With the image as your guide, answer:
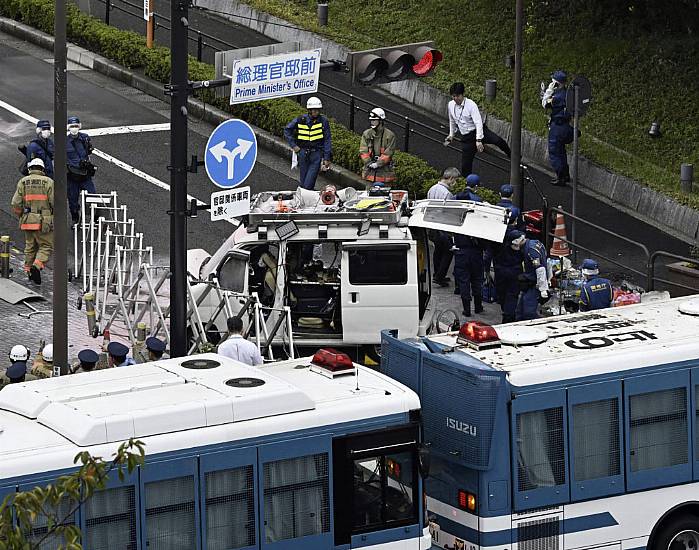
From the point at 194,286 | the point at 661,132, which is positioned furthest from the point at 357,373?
the point at 661,132

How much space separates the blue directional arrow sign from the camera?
49.6ft

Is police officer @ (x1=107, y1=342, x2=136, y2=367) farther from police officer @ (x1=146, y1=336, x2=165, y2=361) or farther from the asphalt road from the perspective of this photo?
the asphalt road

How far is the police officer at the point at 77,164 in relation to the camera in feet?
74.1

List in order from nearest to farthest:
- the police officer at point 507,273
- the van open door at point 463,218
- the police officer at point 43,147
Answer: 1. the van open door at point 463,218
2. the police officer at point 507,273
3. the police officer at point 43,147

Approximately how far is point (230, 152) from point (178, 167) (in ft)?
1.76

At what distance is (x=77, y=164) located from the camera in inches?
894

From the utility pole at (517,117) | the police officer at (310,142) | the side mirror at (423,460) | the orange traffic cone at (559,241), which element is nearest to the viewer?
the side mirror at (423,460)

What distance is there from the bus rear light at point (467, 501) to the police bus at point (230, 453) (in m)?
0.49

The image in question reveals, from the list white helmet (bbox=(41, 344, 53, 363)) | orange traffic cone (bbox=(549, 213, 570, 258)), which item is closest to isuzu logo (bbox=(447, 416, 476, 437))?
white helmet (bbox=(41, 344, 53, 363))

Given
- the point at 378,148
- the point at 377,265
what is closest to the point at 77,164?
the point at 378,148

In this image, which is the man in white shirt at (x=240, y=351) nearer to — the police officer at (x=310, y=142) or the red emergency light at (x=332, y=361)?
the red emergency light at (x=332, y=361)

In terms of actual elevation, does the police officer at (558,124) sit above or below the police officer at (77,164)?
above

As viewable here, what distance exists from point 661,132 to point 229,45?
942 cm

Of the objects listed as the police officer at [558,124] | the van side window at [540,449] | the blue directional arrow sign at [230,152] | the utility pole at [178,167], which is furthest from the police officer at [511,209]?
the van side window at [540,449]
